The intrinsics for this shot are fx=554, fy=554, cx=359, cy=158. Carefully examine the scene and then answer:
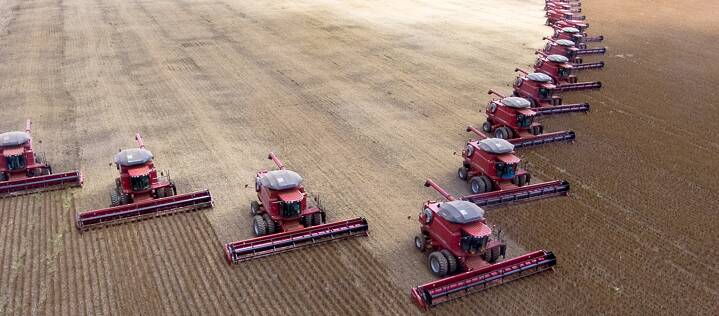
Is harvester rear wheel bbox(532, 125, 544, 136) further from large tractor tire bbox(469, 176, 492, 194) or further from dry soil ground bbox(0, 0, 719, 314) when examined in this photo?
large tractor tire bbox(469, 176, 492, 194)

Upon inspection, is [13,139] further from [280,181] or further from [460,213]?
[460,213]

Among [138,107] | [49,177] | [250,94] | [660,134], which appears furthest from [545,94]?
[49,177]

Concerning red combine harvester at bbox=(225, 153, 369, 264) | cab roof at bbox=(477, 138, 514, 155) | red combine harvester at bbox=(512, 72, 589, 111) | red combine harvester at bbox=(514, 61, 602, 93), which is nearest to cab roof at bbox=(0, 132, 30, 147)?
red combine harvester at bbox=(225, 153, 369, 264)

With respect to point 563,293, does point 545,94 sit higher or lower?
higher

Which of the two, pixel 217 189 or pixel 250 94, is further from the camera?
pixel 250 94

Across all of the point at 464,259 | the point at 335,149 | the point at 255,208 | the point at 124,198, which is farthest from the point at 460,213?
the point at 124,198

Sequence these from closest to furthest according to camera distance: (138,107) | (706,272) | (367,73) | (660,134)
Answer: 1. (706,272)
2. (660,134)
3. (138,107)
4. (367,73)

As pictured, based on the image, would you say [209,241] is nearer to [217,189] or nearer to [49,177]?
[217,189]

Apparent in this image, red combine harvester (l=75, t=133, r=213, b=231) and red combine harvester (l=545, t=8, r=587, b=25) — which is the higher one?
red combine harvester (l=545, t=8, r=587, b=25)
